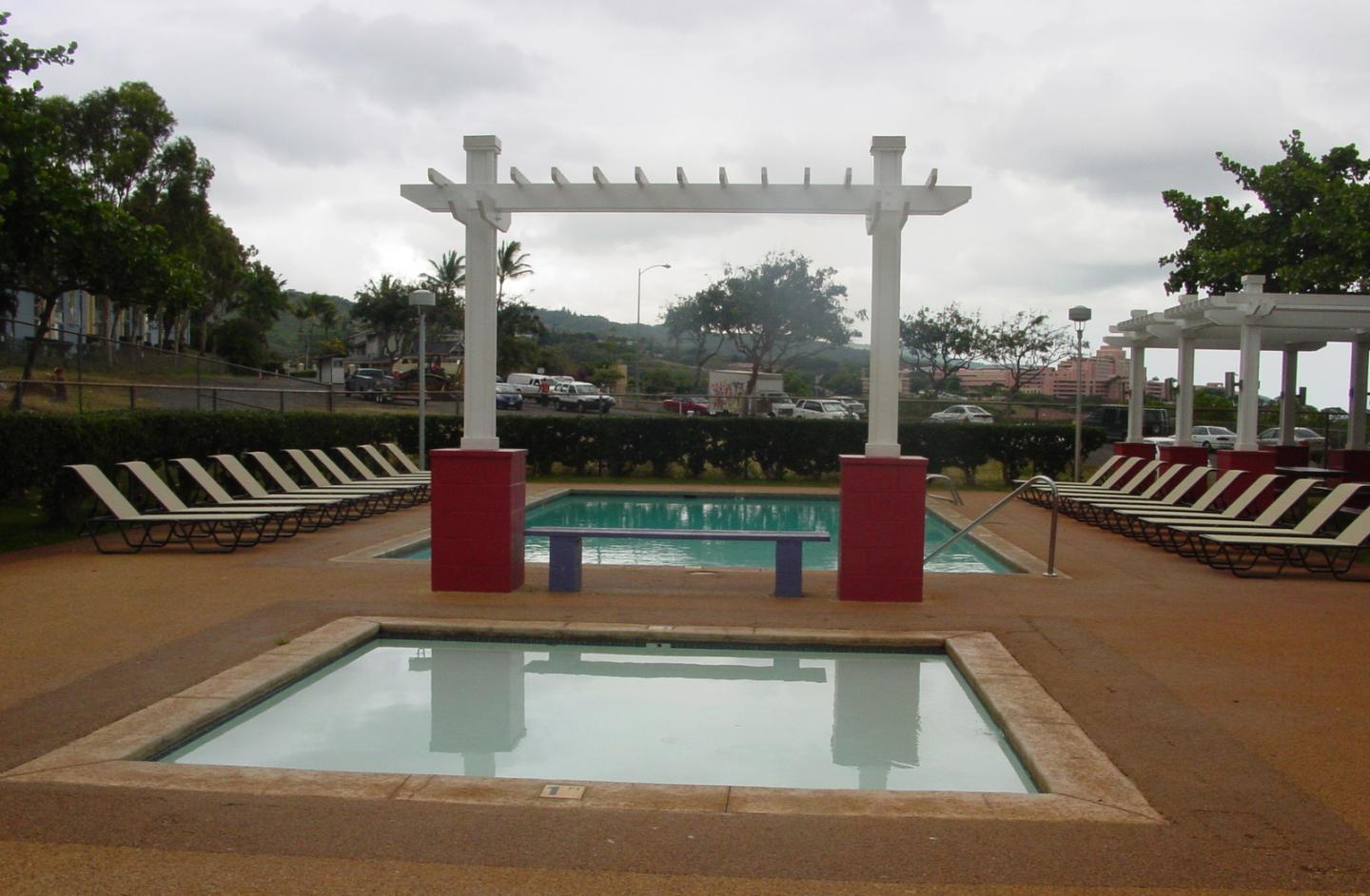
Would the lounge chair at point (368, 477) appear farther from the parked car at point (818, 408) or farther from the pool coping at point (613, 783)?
the parked car at point (818, 408)

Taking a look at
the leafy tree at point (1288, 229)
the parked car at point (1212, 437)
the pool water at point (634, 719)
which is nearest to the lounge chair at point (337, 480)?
the pool water at point (634, 719)

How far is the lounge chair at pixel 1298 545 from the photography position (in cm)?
1035

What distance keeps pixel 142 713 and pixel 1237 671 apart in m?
5.95

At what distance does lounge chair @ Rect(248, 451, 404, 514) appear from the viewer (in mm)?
14125

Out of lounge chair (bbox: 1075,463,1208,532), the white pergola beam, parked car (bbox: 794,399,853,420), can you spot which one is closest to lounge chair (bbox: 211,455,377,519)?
the white pergola beam

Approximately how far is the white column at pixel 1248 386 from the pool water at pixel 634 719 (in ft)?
33.4

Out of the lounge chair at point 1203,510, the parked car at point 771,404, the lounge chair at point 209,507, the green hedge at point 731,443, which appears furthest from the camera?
the parked car at point 771,404

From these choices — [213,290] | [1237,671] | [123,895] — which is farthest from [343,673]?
[213,290]

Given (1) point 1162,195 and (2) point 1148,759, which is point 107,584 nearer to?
(2) point 1148,759

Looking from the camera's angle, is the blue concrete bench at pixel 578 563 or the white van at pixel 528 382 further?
the white van at pixel 528 382

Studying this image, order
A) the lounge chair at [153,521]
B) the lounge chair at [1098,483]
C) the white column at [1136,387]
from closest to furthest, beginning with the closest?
the lounge chair at [153,521] → the lounge chair at [1098,483] → the white column at [1136,387]

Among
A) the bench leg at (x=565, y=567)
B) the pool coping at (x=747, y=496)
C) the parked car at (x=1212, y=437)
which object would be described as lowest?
the pool coping at (x=747, y=496)

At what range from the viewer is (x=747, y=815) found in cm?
391

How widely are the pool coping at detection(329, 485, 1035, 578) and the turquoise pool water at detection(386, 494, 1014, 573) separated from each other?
3.3 inches
